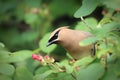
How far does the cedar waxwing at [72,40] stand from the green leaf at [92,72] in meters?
0.49

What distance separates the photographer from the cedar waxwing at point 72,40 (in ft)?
8.87

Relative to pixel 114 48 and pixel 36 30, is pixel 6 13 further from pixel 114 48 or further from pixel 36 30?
pixel 114 48

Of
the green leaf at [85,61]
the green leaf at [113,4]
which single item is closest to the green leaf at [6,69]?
the green leaf at [85,61]

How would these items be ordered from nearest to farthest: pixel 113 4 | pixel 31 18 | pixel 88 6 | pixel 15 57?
pixel 113 4 < pixel 88 6 < pixel 15 57 < pixel 31 18

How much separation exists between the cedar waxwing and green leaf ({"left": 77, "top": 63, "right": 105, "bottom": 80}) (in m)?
0.49

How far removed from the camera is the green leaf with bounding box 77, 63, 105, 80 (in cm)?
208

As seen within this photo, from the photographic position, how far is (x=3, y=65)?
2.33 metres

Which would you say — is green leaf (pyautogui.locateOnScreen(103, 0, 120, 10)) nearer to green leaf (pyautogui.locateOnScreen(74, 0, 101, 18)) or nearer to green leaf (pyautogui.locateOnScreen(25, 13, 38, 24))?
green leaf (pyautogui.locateOnScreen(74, 0, 101, 18))

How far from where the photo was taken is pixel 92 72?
2.11 m

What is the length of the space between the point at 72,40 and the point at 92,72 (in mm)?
688

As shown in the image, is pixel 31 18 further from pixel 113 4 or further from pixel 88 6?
pixel 113 4

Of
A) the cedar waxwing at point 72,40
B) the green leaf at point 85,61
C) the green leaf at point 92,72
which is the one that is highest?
the cedar waxwing at point 72,40

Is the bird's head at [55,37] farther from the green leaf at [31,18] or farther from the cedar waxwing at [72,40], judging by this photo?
the green leaf at [31,18]

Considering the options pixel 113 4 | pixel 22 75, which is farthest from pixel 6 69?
pixel 113 4
